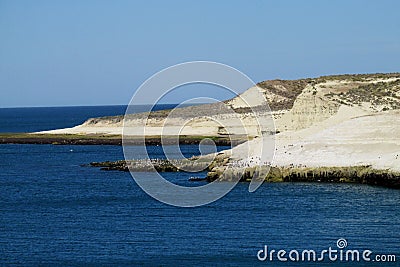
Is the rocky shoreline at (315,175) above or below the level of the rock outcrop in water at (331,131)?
below

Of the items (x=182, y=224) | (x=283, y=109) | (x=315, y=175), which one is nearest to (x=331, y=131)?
(x=315, y=175)

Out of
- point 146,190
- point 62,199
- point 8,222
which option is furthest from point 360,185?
point 8,222

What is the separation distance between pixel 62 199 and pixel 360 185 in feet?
49.4

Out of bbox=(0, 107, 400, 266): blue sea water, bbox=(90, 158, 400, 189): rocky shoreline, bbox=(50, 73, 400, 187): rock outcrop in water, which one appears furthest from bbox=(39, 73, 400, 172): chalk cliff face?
bbox=(0, 107, 400, 266): blue sea water

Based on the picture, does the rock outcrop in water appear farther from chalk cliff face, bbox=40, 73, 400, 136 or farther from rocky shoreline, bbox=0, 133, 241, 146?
rocky shoreline, bbox=0, 133, 241, 146

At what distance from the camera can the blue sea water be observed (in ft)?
97.1

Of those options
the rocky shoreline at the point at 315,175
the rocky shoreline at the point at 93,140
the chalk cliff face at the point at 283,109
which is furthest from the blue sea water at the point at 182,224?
the rocky shoreline at the point at 93,140

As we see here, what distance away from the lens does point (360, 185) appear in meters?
45.6

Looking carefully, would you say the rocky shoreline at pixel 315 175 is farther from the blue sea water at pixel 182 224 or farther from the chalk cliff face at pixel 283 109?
the chalk cliff face at pixel 283 109

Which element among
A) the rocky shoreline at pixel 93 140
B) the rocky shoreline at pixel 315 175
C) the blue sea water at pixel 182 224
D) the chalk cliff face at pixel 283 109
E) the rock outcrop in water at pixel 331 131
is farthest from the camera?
the rocky shoreline at pixel 93 140

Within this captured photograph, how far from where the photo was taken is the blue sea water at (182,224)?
29.6m

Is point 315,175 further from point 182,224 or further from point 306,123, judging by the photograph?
point 306,123

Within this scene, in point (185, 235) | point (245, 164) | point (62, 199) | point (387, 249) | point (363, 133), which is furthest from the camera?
point (363, 133)

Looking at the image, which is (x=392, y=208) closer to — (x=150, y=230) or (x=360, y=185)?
(x=360, y=185)
